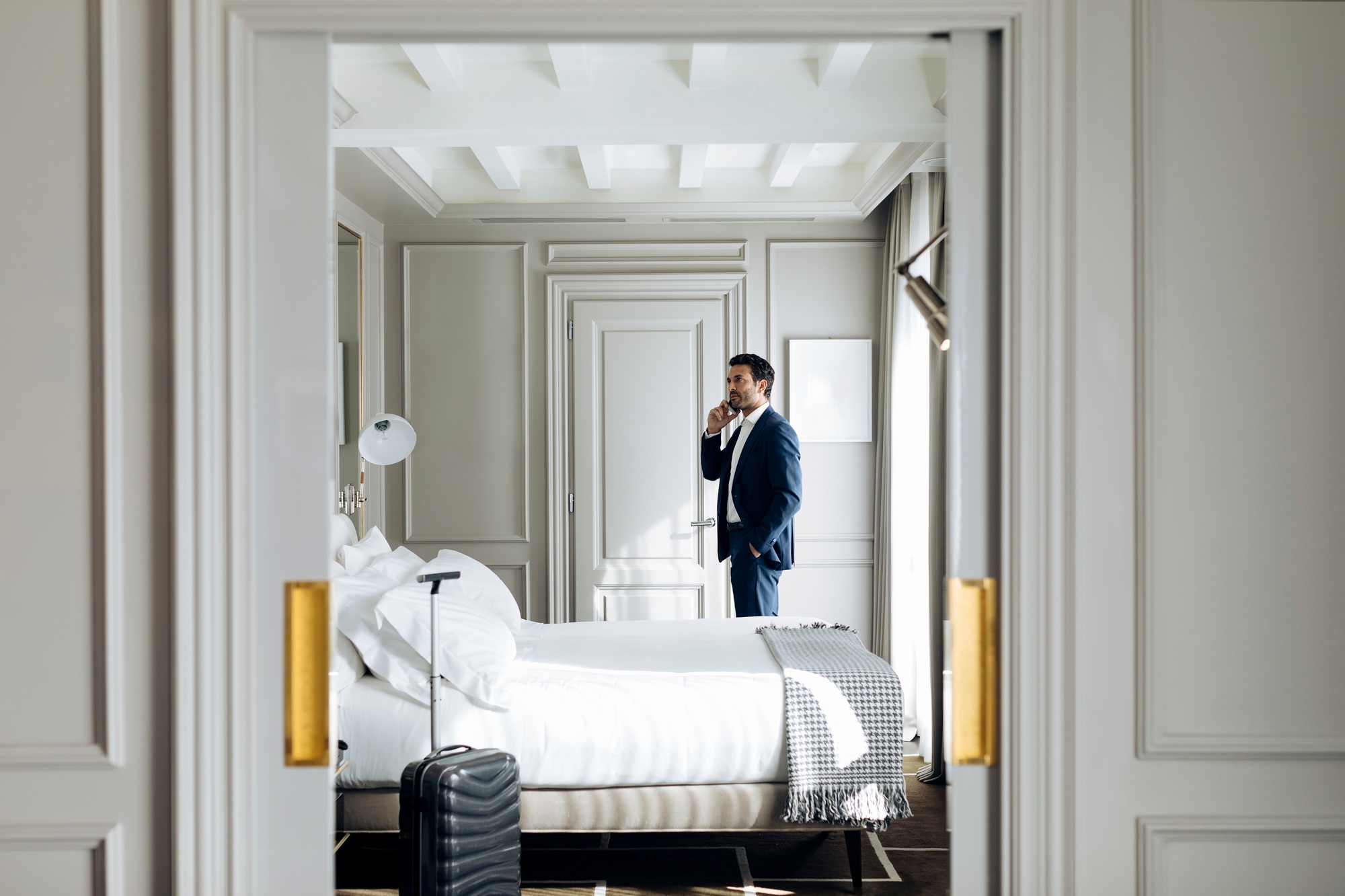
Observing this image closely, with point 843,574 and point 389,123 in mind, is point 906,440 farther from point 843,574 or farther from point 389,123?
point 389,123

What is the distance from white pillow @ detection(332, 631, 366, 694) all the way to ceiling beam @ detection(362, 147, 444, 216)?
196 cm

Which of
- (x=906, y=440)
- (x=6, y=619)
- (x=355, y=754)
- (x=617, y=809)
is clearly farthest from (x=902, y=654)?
(x=6, y=619)

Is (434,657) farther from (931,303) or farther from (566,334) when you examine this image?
(566,334)

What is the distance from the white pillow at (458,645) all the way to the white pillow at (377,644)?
3cm

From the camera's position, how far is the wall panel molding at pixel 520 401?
478 cm

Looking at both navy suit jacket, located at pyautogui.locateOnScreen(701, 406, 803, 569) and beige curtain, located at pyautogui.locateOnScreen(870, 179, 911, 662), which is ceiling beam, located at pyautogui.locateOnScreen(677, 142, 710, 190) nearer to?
beige curtain, located at pyautogui.locateOnScreen(870, 179, 911, 662)

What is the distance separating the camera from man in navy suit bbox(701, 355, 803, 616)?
3.73 m

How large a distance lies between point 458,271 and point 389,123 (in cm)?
172

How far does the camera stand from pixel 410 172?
405 cm

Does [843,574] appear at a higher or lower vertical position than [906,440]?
lower

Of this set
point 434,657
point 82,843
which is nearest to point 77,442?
point 82,843

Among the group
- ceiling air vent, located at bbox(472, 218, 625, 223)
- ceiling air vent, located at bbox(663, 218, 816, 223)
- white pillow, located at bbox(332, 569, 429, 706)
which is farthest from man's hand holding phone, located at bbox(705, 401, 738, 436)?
white pillow, located at bbox(332, 569, 429, 706)

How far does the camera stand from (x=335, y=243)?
398cm

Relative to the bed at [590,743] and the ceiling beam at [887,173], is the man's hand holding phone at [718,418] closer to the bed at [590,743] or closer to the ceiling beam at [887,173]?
the ceiling beam at [887,173]
